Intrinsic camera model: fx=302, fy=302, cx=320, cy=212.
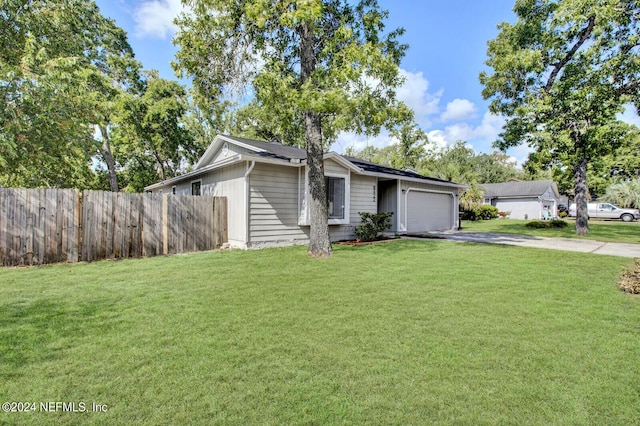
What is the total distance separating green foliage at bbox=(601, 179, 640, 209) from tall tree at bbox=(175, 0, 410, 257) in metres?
35.8

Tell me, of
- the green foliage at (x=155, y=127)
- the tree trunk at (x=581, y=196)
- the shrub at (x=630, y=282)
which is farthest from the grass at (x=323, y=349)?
the green foliage at (x=155, y=127)

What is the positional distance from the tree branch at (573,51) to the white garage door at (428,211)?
655cm

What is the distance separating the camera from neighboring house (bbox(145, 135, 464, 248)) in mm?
9125

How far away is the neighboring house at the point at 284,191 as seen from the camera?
29.9ft

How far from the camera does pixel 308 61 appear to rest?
7852 mm

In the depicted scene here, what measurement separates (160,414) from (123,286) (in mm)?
3903

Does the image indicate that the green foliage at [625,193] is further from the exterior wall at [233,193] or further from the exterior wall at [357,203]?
the exterior wall at [233,193]

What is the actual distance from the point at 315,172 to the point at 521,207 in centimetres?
3118

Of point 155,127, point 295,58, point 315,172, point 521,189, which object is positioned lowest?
point 315,172

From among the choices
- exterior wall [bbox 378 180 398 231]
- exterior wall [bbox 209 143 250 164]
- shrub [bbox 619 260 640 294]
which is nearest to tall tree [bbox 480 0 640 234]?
exterior wall [bbox 378 180 398 231]

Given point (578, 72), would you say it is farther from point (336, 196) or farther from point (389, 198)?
point (336, 196)

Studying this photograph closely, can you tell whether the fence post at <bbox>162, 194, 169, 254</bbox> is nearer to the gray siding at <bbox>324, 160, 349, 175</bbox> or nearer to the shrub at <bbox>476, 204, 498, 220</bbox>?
the gray siding at <bbox>324, 160, 349, 175</bbox>

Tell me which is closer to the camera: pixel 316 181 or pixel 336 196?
pixel 316 181

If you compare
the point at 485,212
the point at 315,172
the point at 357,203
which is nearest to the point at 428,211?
the point at 357,203
